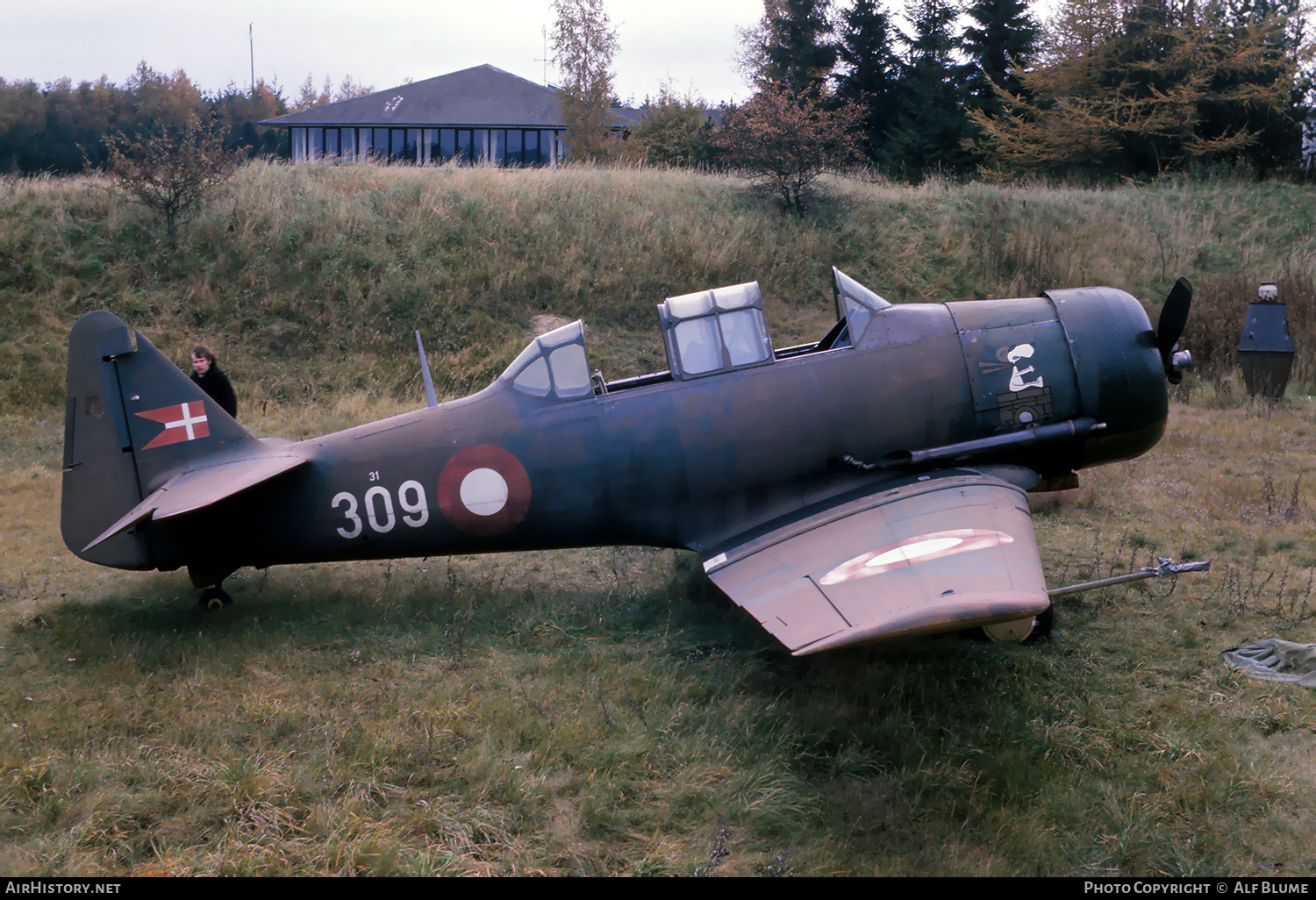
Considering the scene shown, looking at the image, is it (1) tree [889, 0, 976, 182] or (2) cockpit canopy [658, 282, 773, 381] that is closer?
(2) cockpit canopy [658, 282, 773, 381]

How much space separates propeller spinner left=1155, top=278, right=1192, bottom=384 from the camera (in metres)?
5.84

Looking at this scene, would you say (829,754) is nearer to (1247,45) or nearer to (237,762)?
(237,762)

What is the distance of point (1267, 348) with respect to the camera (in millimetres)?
12414

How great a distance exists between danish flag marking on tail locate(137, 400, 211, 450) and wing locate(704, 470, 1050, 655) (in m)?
3.82

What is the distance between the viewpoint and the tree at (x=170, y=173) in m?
14.7

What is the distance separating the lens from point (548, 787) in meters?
3.76

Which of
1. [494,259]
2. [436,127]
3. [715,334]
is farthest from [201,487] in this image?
[436,127]

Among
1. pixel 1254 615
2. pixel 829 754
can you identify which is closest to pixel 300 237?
pixel 829 754

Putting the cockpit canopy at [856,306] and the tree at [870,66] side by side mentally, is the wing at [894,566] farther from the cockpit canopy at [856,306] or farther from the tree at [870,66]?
the tree at [870,66]

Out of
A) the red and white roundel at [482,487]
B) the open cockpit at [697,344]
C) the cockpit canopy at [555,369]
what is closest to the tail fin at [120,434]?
the red and white roundel at [482,487]

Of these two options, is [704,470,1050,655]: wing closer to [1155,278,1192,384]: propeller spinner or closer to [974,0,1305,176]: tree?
[1155,278,1192,384]: propeller spinner

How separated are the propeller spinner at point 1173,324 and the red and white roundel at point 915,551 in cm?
250

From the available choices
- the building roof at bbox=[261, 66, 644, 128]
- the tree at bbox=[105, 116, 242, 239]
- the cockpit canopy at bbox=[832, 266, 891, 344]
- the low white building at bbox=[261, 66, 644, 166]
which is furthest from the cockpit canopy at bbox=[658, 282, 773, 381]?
the building roof at bbox=[261, 66, 644, 128]

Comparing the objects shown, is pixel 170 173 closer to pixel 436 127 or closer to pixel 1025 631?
pixel 1025 631
